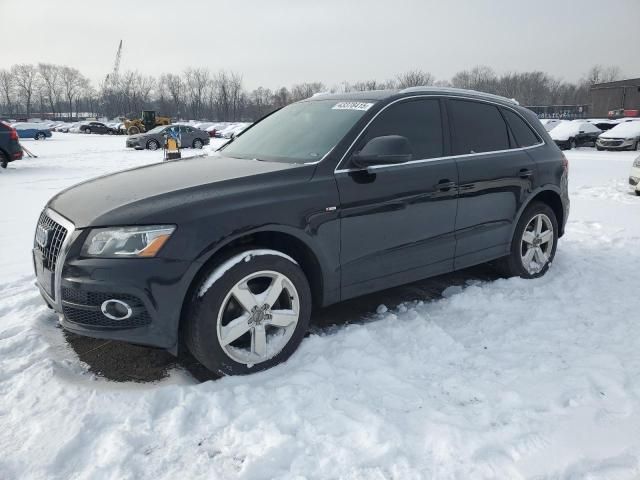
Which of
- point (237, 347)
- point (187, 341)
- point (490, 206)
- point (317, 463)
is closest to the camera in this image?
point (317, 463)

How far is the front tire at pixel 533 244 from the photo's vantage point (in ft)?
15.2

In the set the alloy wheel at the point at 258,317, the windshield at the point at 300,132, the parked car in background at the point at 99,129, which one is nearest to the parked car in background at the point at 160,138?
the windshield at the point at 300,132

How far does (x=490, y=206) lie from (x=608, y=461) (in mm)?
2371

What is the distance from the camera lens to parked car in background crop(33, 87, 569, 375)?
8.79ft

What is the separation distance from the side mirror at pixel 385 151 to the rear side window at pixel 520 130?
1.87 m

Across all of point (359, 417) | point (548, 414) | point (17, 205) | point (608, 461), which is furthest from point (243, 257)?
point (17, 205)

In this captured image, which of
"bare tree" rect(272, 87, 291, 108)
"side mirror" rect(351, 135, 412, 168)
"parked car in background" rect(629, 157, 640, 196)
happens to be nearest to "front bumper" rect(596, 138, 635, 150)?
"parked car in background" rect(629, 157, 640, 196)

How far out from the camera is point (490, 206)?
4.24 metres

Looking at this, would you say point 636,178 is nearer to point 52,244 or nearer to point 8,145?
point 52,244

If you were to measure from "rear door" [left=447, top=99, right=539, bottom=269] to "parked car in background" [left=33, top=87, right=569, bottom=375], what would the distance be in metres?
0.02

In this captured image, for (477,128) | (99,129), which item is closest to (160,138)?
(477,128)

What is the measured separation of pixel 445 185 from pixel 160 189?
83.9 inches

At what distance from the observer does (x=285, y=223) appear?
118 inches

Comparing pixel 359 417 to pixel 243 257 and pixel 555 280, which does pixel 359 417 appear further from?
pixel 555 280
